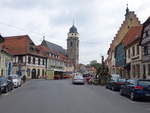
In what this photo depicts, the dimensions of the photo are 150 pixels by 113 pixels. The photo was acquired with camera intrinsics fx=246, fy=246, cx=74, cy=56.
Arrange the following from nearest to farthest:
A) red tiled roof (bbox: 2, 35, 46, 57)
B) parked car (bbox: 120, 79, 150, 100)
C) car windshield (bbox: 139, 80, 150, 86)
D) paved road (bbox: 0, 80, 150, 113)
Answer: paved road (bbox: 0, 80, 150, 113) → parked car (bbox: 120, 79, 150, 100) → car windshield (bbox: 139, 80, 150, 86) → red tiled roof (bbox: 2, 35, 46, 57)

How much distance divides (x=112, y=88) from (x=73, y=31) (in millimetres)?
96940

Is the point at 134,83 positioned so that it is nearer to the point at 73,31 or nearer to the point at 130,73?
the point at 130,73

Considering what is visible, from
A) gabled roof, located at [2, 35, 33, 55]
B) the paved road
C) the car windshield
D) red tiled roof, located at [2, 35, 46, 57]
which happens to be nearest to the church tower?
red tiled roof, located at [2, 35, 46, 57]

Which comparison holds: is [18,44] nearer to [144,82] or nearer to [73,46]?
[73,46]

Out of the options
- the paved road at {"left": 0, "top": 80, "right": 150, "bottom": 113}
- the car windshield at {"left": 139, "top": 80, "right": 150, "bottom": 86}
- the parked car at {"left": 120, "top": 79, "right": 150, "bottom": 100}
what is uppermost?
the car windshield at {"left": 139, "top": 80, "right": 150, "bottom": 86}

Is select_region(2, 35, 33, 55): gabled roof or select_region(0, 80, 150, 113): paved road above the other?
select_region(2, 35, 33, 55): gabled roof

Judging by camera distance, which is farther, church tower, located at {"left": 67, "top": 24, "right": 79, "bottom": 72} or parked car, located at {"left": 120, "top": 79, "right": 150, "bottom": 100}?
church tower, located at {"left": 67, "top": 24, "right": 79, "bottom": 72}

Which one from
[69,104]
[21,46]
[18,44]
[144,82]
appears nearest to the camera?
[69,104]

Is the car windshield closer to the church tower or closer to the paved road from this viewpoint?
the paved road

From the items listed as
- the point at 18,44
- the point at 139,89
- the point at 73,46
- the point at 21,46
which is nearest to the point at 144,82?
the point at 139,89

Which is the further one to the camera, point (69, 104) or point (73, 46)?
point (73, 46)

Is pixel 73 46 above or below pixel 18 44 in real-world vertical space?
above

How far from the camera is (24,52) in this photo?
67250 mm

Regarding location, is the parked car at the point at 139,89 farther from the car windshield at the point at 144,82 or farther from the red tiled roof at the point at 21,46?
the red tiled roof at the point at 21,46
